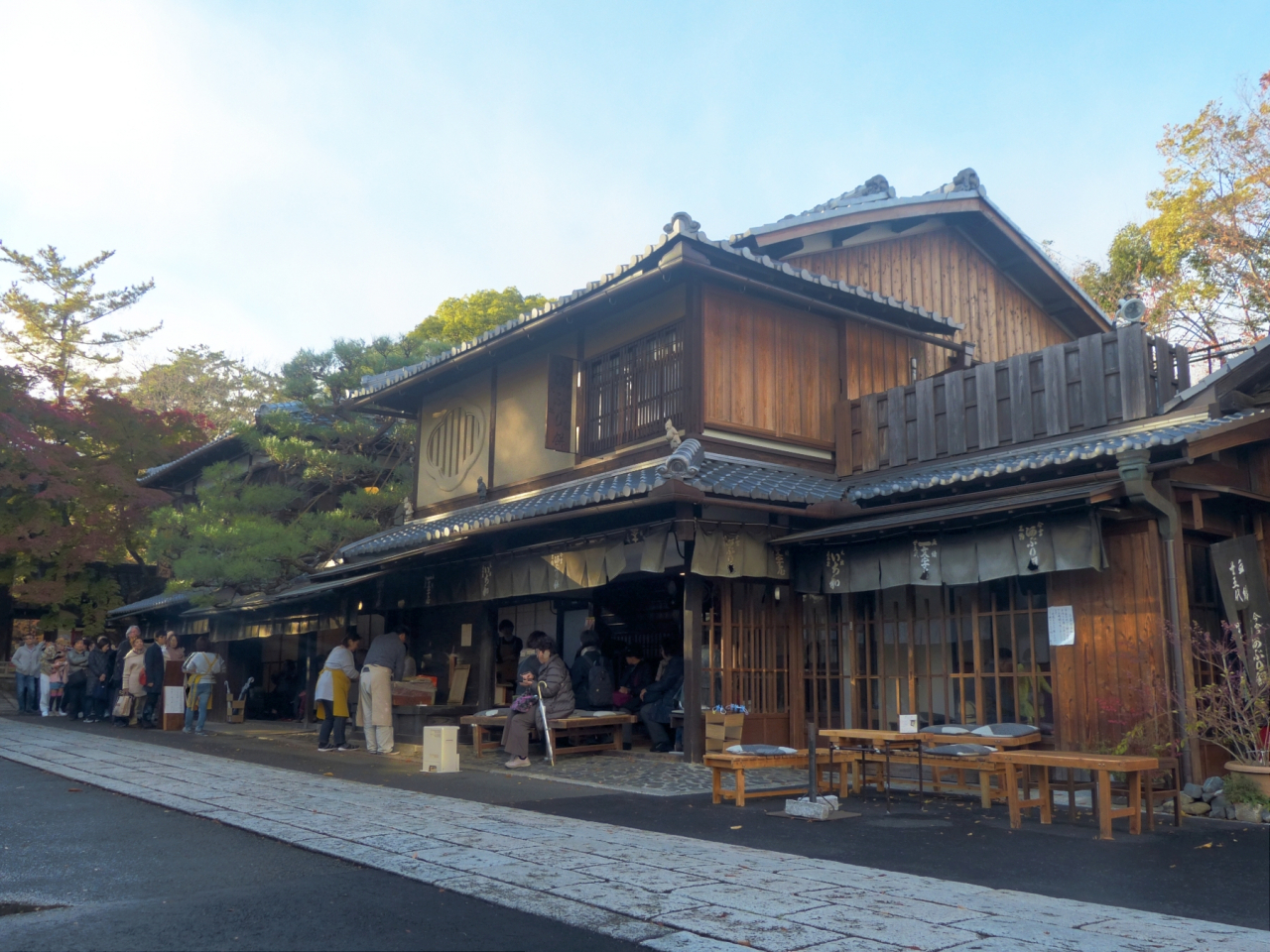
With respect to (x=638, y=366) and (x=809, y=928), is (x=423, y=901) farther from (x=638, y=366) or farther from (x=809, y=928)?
(x=638, y=366)

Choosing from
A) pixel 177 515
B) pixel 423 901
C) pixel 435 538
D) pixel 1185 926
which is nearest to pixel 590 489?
pixel 435 538

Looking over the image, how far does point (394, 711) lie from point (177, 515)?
7.92 meters

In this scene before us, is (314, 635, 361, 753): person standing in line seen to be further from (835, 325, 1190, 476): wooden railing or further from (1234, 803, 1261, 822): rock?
(1234, 803, 1261, 822): rock

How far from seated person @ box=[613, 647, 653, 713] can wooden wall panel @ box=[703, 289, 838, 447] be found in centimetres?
424

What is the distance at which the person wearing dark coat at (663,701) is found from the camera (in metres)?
13.8

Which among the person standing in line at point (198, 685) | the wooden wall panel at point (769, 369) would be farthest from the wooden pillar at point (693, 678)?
the person standing in line at point (198, 685)

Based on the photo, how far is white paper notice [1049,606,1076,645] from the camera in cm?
1034

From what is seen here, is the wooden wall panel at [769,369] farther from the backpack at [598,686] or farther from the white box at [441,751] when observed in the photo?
the white box at [441,751]

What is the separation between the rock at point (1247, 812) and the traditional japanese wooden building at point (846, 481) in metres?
0.84

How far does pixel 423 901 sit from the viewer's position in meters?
5.41

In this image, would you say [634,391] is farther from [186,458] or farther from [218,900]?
[186,458]

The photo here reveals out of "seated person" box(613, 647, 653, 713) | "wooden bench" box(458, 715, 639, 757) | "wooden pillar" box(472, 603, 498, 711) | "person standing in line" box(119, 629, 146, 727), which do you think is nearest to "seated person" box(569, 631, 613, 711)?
"seated person" box(613, 647, 653, 713)

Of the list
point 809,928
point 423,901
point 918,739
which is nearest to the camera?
point 809,928

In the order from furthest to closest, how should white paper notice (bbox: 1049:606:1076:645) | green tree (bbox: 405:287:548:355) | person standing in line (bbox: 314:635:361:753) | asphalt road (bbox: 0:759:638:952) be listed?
green tree (bbox: 405:287:548:355)
person standing in line (bbox: 314:635:361:753)
white paper notice (bbox: 1049:606:1076:645)
asphalt road (bbox: 0:759:638:952)
